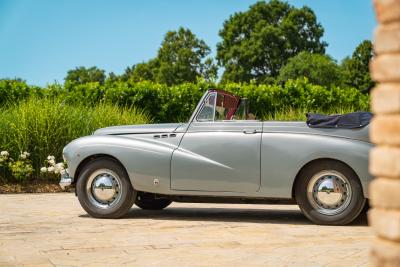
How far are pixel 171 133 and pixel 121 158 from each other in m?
0.62

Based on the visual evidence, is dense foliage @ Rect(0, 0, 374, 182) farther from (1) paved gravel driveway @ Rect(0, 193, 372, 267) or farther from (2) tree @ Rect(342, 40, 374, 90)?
(2) tree @ Rect(342, 40, 374, 90)

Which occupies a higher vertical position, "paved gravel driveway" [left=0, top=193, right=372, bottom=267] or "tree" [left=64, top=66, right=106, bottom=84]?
"tree" [left=64, top=66, right=106, bottom=84]

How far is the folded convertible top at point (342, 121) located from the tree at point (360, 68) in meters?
42.9

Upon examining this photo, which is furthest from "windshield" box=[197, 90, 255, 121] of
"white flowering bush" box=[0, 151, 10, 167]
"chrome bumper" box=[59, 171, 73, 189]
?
"white flowering bush" box=[0, 151, 10, 167]

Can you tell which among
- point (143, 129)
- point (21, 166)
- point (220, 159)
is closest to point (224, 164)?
point (220, 159)

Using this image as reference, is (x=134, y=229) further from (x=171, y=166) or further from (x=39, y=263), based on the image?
(x=39, y=263)

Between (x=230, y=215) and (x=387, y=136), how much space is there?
5.94 meters

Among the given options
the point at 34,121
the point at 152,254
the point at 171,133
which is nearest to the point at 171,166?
the point at 171,133

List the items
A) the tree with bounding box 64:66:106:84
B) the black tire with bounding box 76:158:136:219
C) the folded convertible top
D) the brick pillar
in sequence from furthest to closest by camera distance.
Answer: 1. the tree with bounding box 64:66:106:84
2. the black tire with bounding box 76:158:136:219
3. the folded convertible top
4. the brick pillar

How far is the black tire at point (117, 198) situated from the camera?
708cm

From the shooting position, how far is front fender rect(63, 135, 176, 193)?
698 centimetres

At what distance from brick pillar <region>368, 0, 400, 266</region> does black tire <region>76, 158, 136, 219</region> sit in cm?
539

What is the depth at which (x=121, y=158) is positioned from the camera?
708 centimetres

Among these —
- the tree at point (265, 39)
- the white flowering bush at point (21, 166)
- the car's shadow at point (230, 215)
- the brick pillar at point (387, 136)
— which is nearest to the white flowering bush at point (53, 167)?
the white flowering bush at point (21, 166)
